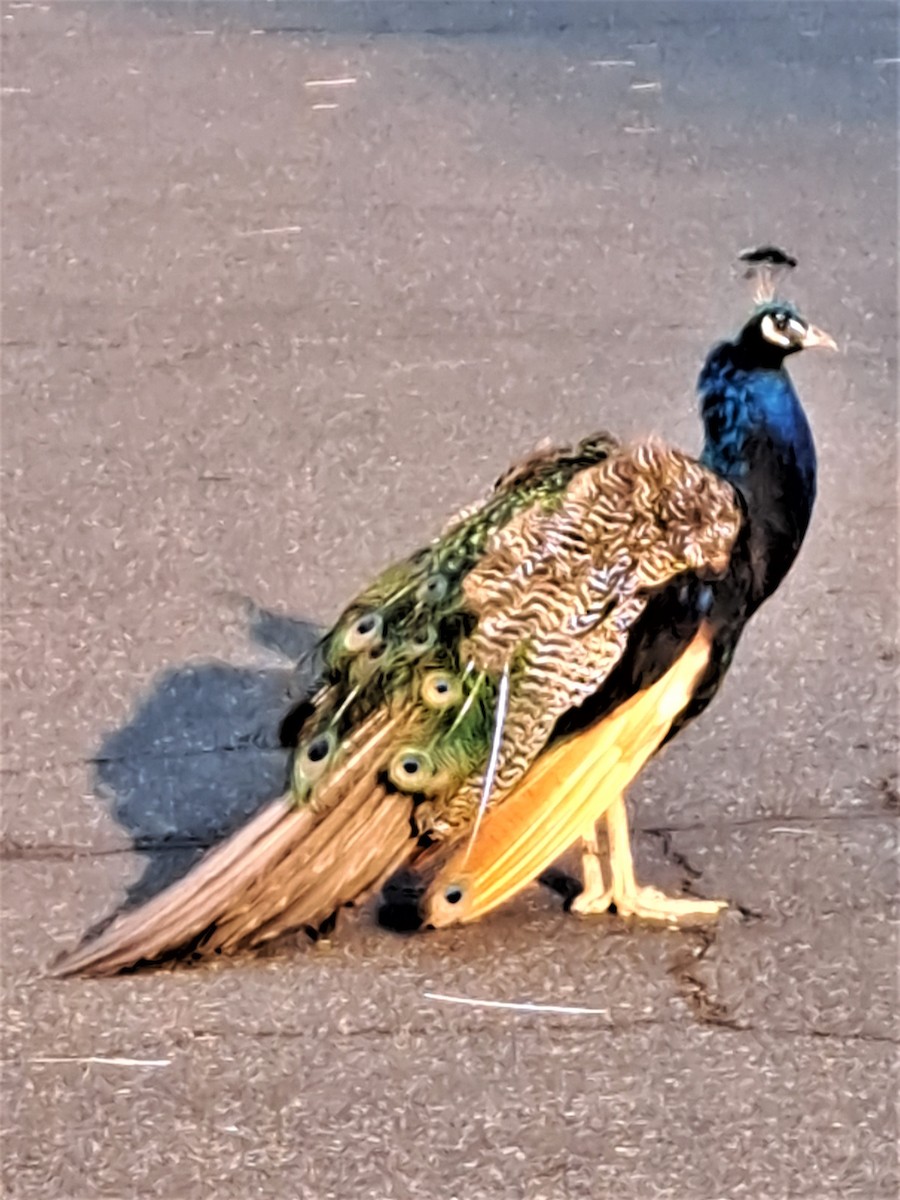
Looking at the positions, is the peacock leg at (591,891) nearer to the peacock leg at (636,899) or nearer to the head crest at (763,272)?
the peacock leg at (636,899)

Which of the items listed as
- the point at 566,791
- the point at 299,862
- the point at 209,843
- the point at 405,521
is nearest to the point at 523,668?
the point at 566,791

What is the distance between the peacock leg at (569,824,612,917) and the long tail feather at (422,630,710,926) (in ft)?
0.69

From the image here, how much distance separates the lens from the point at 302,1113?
2447 mm

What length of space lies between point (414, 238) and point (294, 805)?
319cm

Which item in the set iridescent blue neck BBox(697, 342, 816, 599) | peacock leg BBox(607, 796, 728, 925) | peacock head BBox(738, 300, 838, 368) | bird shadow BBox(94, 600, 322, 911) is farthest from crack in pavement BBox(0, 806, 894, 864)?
peacock head BBox(738, 300, 838, 368)

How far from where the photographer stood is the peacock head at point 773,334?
8.55 feet

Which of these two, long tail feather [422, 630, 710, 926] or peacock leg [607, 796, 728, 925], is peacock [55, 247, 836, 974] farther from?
peacock leg [607, 796, 728, 925]

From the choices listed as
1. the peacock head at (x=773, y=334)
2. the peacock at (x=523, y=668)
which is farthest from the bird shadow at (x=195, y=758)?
the peacock head at (x=773, y=334)

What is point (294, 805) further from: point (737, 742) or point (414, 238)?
point (414, 238)

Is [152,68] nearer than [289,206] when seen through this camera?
No

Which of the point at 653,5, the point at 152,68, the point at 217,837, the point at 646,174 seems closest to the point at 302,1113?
the point at 217,837

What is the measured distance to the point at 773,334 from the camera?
261cm

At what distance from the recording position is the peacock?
2.48m

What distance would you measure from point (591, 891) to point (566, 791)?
31 centimetres
